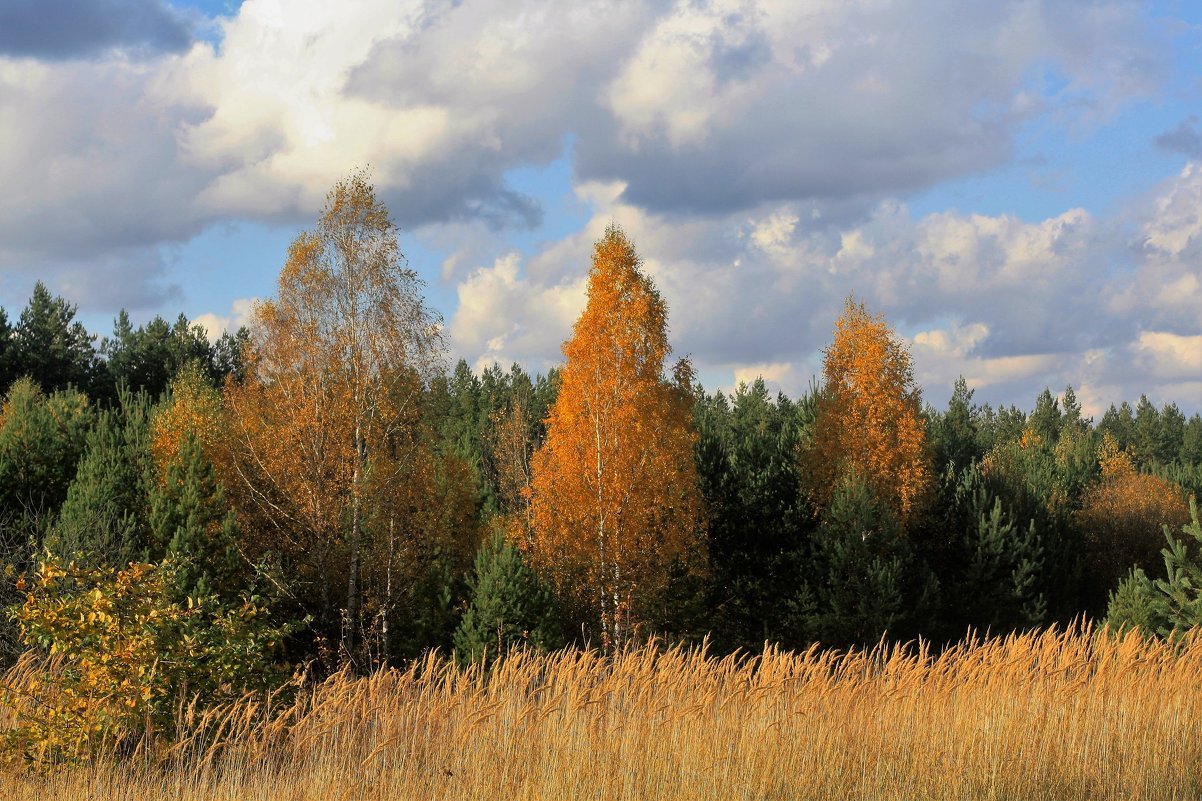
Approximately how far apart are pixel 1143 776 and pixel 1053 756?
0.67 m

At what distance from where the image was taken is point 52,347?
57.5 m

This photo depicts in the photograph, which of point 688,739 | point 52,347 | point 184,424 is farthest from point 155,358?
point 688,739

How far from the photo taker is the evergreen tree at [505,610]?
90.3ft

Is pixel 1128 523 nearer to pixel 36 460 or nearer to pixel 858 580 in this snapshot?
pixel 858 580

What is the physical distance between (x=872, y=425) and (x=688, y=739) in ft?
103

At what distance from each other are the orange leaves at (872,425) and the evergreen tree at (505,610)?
13661mm

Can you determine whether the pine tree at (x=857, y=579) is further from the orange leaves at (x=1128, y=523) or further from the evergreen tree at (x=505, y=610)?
the orange leaves at (x=1128, y=523)

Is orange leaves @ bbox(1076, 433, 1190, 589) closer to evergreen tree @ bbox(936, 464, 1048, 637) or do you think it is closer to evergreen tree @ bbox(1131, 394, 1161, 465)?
evergreen tree @ bbox(936, 464, 1048, 637)

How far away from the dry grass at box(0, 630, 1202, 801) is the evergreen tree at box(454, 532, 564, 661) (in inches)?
690

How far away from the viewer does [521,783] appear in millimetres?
8031

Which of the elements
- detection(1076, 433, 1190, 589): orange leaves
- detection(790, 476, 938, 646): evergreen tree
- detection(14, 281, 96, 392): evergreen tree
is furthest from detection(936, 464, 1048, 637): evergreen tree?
detection(14, 281, 96, 392): evergreen tree

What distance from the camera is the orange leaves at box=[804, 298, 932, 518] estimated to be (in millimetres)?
38688

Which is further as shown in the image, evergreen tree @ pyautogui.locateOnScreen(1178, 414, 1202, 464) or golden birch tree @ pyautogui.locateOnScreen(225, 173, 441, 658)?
evergreen tree @ pyautogui.locateOnScreen(1178, 414, 1202, 464)

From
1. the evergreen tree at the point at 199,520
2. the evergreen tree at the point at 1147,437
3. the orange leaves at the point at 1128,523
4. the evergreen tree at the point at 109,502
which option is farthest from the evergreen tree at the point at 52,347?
the evergreen tree at the point at 1147,437
